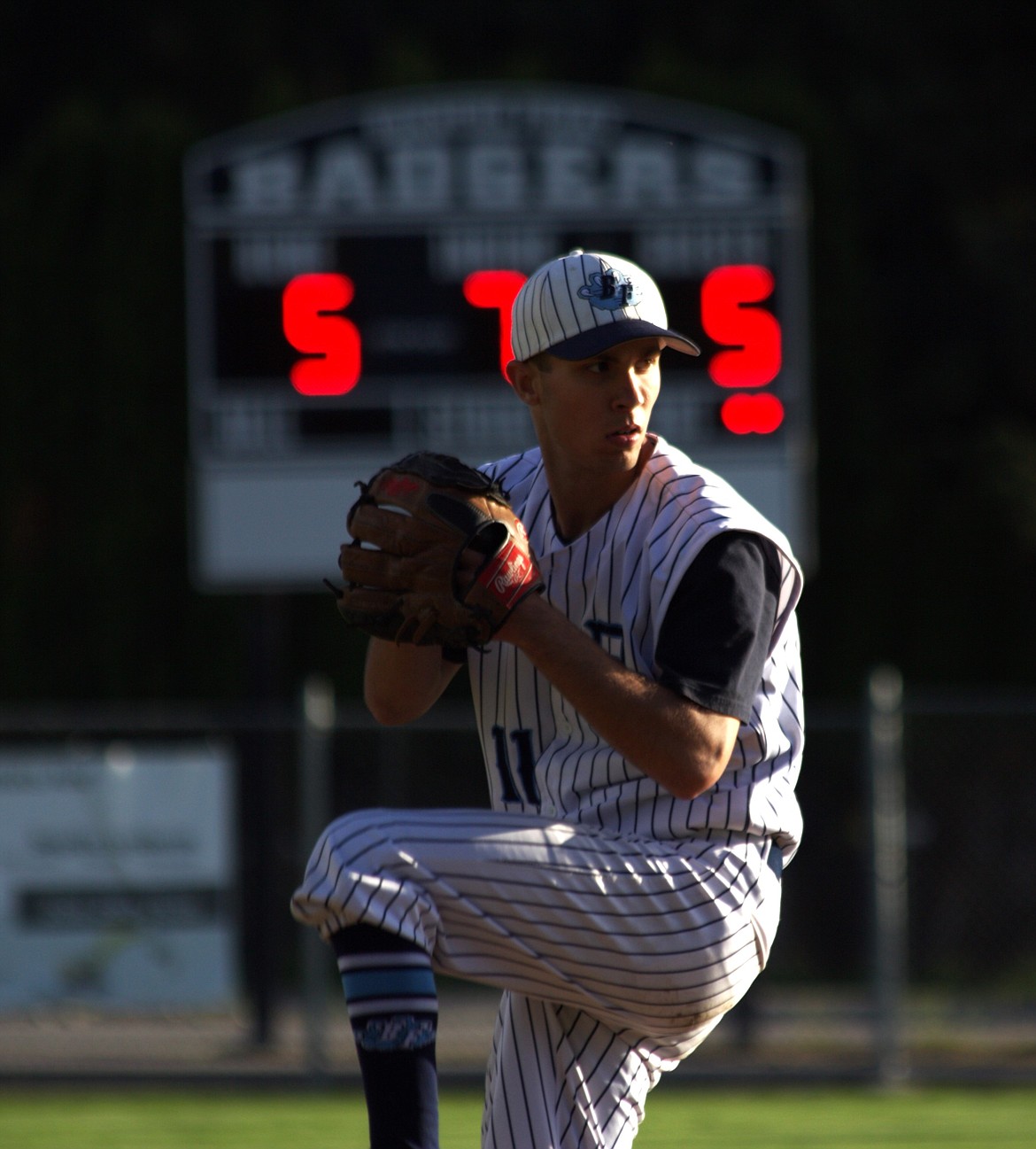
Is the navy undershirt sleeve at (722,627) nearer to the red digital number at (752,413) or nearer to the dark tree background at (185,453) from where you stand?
the red digital number at (752,413)

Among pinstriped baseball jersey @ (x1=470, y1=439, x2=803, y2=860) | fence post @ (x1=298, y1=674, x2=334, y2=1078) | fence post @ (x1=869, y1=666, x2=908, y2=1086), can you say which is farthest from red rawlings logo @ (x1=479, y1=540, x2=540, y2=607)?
fence post @ (x1=869, y1=666, x2=908, y2=1086)

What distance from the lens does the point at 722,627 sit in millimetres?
2715

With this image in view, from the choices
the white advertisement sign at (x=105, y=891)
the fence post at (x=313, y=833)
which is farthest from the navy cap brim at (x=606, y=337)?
the white advertisement sign at (x=105, y=891)

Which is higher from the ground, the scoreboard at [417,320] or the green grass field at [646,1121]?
the scoreboard at [417,320]

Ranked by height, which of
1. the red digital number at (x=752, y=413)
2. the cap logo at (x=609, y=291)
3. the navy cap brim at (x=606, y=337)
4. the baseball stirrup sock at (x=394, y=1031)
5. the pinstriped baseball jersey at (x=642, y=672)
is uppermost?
the red digital number at (x=752, y=413)

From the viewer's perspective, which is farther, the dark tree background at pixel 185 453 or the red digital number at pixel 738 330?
the dark tree background at pixel 185 453

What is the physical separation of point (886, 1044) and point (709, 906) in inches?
229

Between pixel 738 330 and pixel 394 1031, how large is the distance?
6968 mm

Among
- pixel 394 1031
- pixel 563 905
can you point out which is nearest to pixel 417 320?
pixel 563 905

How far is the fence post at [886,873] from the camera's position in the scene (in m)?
8.18

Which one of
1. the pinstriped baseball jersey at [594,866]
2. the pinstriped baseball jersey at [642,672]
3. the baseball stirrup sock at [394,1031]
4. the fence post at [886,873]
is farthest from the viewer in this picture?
the fence post at [886,873]

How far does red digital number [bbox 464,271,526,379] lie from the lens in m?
9.40

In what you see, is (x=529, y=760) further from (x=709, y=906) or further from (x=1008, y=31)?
(x=1008, y=31)

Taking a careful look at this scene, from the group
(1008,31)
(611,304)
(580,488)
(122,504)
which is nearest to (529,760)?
(580,488)
